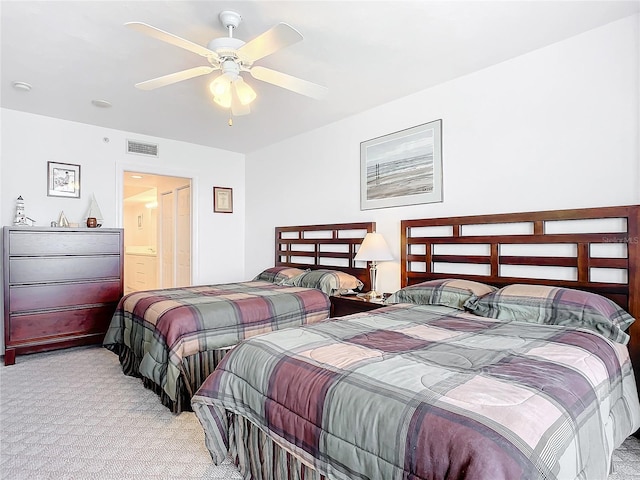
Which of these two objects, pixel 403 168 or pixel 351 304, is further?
pixel 403 168

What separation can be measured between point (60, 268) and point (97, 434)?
2125 mm

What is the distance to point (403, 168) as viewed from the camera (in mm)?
3391

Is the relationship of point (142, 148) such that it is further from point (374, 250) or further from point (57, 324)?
point (374, 250)

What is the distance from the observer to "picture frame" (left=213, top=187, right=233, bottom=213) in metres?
5.28

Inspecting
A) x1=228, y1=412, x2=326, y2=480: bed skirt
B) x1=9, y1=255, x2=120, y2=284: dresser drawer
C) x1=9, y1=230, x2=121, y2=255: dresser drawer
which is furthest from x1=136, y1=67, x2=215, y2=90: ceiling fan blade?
x1=9, y1=255, x2=120, y2=284: dresser drawer

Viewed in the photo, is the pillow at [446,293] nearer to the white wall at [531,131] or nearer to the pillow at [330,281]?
the white wall at [531,131]

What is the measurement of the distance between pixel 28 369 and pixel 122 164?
240 cm

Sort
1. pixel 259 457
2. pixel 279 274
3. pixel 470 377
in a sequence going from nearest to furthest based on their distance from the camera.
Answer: pixel 470 377 → pixel 259 457 → pixel 279 274

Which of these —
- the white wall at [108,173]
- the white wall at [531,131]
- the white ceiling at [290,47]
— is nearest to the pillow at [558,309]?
the white wall at [531,131]

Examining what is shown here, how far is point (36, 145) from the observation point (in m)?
3.84

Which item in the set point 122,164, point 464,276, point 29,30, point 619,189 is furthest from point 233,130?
point 619,189

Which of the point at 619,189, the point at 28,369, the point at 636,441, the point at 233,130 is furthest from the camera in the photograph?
the point at 233,130

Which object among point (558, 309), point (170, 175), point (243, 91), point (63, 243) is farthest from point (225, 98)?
point (170, 175)

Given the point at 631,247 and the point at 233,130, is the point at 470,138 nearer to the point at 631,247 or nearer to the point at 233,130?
the point at 631,247
